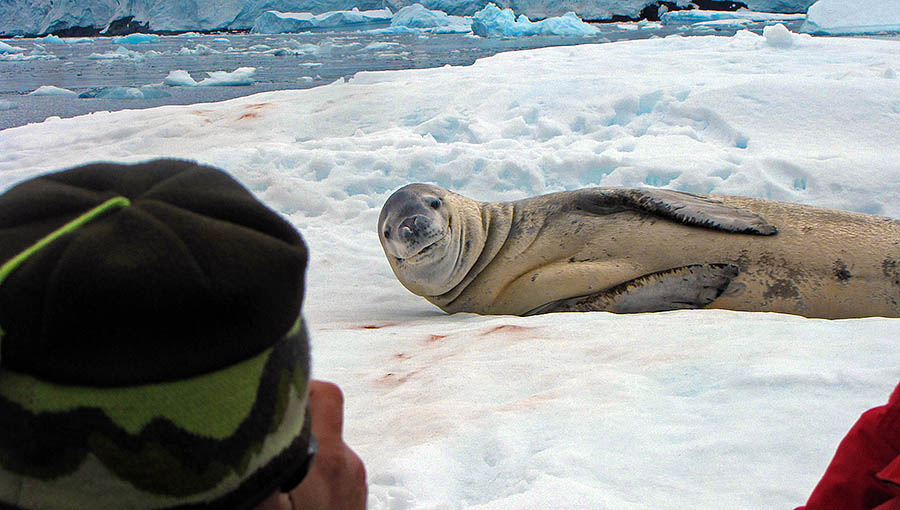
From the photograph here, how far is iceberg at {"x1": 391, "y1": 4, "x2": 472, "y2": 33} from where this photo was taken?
2342 cm

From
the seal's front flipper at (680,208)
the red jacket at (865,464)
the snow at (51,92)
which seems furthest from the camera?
the snow at (51,92)

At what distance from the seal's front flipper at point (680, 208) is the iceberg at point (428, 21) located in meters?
20.8

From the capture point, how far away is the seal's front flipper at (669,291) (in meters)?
2.90

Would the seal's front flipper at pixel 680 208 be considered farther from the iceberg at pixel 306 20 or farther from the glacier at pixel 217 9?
the iceberg at pixel 306 20

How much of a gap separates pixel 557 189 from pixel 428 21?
68.0ft

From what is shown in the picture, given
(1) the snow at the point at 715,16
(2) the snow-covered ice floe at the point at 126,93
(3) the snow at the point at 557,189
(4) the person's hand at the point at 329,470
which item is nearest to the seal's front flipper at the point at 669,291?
(3) the snow at the point at 557,189

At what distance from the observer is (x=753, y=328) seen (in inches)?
79.4

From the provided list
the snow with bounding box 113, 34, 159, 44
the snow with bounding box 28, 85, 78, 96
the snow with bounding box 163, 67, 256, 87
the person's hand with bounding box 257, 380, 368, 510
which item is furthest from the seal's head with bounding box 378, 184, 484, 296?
the snow with bounding box 113, 34, 159, 44

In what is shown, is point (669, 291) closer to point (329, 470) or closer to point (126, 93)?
point (329, 470)

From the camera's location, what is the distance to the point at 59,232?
0.57 m

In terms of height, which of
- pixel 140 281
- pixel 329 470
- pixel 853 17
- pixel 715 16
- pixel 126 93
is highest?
pixel 140 281

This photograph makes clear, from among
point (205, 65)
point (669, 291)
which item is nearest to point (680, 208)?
point (669, 291)

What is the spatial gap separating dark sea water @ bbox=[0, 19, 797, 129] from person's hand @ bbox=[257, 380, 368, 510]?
774 cm

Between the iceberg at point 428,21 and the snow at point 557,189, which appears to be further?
the iceberg at point 428,21
